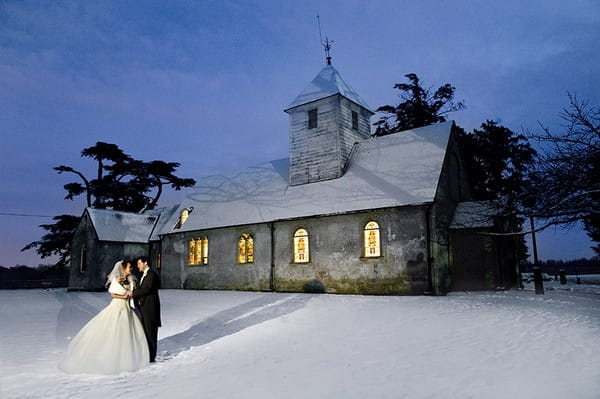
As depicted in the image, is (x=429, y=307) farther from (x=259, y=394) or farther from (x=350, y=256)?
(x=259, y=394)

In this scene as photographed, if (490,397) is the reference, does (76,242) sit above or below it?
above

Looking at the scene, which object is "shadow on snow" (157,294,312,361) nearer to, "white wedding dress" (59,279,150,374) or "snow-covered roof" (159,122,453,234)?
"white wedding dress" (59,279,150,374)

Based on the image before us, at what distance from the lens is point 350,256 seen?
1922 cm

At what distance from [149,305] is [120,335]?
0.86 m

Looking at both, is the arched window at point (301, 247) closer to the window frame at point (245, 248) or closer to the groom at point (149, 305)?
the window frame at point (245, 248)

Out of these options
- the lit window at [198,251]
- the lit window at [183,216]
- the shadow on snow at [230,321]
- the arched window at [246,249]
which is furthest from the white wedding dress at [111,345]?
the lit window at [183,216]

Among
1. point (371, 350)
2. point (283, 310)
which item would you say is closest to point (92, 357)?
point (371, 350)

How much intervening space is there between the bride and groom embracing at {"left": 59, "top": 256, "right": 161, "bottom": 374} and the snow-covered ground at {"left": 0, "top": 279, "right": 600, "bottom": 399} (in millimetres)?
258

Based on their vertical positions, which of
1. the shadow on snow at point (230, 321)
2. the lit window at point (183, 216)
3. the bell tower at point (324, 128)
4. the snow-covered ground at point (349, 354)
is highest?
the bell tower at point (324, 128)

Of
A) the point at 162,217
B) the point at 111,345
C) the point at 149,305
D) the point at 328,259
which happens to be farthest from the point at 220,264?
the point at 111,345

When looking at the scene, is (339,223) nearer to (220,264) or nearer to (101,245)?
(220,264)

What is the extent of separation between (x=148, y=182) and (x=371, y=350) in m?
40.3

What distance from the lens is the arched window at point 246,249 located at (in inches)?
912

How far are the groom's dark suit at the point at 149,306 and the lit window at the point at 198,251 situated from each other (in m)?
17.5
